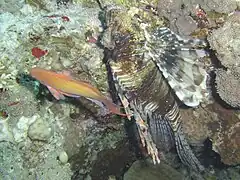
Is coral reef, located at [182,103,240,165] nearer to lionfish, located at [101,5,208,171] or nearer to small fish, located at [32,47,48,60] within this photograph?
lionfish, located at [101,5,208,171]

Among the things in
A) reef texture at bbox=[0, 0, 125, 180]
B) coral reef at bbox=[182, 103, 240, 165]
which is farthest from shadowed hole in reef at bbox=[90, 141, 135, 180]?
coral reef at bbox=[182, 103, 240, 165]

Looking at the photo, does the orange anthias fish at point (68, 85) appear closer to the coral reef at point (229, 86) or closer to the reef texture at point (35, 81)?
the reef texture at point (35, 81)

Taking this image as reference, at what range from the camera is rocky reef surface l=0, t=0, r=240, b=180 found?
352cm

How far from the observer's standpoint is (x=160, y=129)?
14.1ft

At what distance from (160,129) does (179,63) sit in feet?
3.45

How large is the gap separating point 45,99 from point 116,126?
1.21 metres

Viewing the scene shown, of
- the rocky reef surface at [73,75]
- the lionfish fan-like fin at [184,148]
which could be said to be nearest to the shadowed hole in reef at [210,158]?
the rocky reef surface at [73,75]

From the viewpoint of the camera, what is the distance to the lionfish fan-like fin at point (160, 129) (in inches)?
166

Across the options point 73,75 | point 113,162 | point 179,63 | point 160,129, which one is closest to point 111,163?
point 113,162

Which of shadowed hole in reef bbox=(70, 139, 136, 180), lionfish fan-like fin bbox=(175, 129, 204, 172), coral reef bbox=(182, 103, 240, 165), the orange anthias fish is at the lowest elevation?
shadowed hole in reef bbox=(70, 139, 136, 180)

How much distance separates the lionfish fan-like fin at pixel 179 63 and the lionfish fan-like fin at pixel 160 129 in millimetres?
589

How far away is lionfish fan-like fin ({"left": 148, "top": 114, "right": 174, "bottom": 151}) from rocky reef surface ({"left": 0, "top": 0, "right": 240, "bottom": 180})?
10.9 inches

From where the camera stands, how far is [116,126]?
4852 millimetres

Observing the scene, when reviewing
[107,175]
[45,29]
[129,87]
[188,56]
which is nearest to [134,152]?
[107,175]
